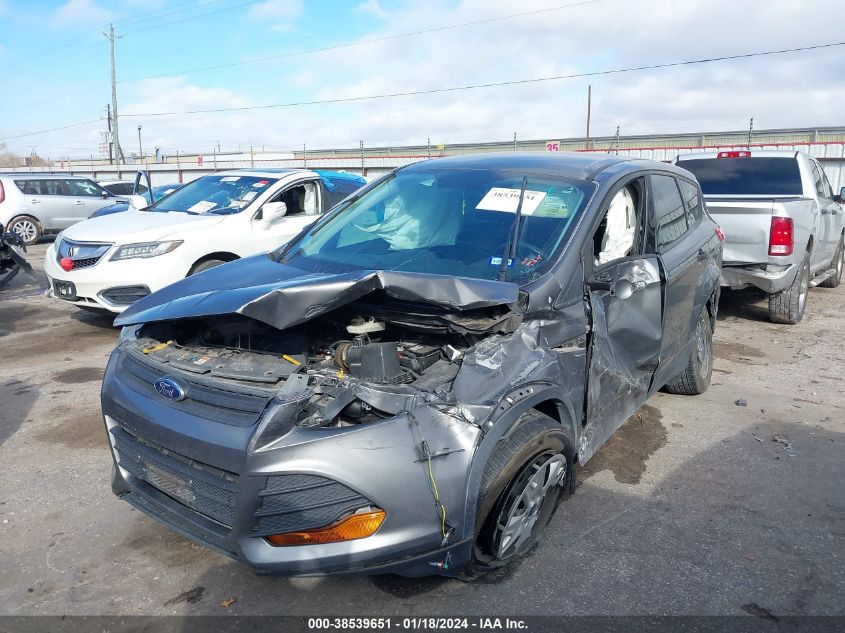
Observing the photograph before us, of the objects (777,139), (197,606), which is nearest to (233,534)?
(197,606)

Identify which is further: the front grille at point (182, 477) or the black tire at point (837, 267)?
the black tire at point (837, 267)

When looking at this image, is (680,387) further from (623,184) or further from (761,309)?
(761,309)

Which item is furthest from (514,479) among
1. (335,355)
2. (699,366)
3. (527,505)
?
(699,366)

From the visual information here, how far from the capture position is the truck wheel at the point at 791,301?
7555 millimetres

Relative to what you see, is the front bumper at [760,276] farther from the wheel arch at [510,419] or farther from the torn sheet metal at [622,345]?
the wheel arch at [510,419]

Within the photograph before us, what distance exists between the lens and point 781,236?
6965 millimetres

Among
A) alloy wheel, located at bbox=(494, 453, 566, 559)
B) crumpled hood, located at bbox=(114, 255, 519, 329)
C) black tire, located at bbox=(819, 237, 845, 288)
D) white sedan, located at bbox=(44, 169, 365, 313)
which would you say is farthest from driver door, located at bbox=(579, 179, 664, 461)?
black tire, located at bbox=(819, 237, 845, 288)

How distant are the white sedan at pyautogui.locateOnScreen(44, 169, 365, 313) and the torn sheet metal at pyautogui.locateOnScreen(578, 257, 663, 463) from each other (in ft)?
14.9

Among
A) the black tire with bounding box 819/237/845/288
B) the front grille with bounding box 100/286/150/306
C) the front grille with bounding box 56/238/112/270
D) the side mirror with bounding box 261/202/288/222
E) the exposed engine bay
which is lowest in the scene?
the black tire with bounding box 819/237/845/288

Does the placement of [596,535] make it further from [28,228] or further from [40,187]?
[40,187]

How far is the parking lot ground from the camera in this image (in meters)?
2.77

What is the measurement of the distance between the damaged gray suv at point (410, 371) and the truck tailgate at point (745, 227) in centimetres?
338

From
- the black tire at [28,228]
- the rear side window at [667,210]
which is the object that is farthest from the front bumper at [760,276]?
the black tire at [28,228]

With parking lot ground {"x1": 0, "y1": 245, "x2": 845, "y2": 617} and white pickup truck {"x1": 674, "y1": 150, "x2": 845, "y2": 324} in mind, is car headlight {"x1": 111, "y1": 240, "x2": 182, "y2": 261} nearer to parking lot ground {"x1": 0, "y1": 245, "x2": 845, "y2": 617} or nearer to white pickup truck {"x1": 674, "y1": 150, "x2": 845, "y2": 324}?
parking lot ground {"x1": 0, "y1": 245, "x2": 845, "y2": 617}
